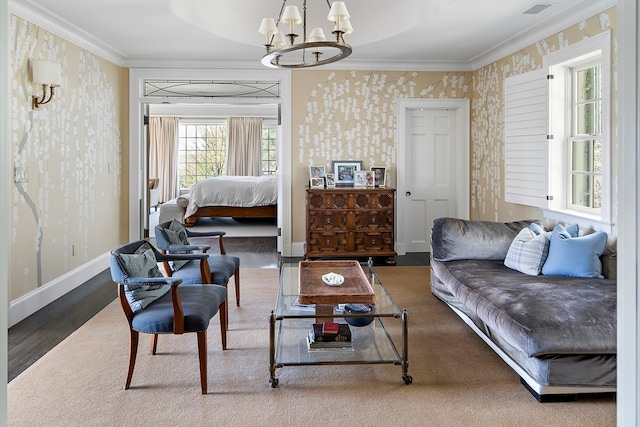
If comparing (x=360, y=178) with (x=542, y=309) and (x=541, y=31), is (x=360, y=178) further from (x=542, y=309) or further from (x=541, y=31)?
(x=542, y=309)

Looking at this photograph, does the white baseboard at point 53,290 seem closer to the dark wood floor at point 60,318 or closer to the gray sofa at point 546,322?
the dark wood floor at point 60,318

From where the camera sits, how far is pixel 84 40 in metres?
5.16

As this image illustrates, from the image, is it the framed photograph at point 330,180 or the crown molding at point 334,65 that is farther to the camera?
the framed photograph at point 330,180

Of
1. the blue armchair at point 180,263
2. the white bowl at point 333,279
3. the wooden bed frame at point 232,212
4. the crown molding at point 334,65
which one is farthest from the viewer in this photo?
the wooden bed frame at point 232,212

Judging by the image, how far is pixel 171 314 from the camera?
2.72 metres

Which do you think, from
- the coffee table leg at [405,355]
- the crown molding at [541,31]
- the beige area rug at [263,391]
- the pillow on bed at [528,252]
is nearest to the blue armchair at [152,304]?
the beige area rug at [263,391]

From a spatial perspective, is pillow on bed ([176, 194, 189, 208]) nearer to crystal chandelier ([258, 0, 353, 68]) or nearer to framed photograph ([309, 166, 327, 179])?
Result: framed photograph ([309, 166, 327, 179])

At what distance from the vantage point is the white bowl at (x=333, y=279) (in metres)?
3.36

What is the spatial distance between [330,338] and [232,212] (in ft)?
21.7

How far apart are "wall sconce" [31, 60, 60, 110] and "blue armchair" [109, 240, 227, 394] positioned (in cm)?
202

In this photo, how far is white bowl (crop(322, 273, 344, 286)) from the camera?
3.36 m

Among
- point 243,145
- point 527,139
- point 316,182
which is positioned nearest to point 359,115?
point 316,182

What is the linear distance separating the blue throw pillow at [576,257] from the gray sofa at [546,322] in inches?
2.9

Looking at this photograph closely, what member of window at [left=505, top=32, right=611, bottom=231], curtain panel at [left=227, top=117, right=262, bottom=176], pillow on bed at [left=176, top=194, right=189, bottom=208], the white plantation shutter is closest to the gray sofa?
window at [left=505, top=32, right=611, bottom=231]
